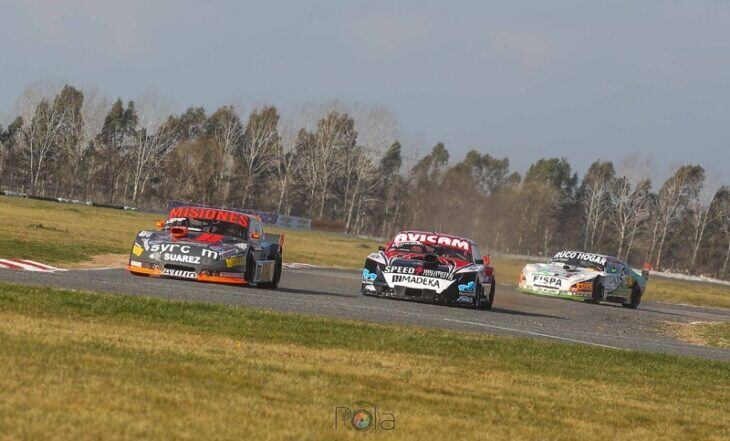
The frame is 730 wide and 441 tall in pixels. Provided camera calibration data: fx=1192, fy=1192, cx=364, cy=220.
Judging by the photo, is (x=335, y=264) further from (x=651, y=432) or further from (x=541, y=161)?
(x=541, y=161)

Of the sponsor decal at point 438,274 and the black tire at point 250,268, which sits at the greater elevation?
the sponsor decal at point 438,274

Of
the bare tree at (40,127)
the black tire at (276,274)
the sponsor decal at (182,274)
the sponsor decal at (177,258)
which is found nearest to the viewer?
the sponsor decal at (177,258)

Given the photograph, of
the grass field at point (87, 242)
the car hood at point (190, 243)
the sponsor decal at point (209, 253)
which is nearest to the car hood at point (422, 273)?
the car hood at point (190, 243)

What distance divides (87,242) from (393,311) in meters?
18.8

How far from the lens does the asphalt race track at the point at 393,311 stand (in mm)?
16828

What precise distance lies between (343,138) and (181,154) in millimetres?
14401

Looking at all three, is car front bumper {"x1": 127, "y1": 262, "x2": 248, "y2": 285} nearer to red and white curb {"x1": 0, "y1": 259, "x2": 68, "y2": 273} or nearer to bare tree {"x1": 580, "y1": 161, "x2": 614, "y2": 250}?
red and white curb {"x1": 0, "y1": 259, "x2": 68, "y2": 273}

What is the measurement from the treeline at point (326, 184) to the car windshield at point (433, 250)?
74.6m

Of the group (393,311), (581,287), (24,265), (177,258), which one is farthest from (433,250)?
(581,287)

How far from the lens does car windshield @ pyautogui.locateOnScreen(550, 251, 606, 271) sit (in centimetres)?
3022

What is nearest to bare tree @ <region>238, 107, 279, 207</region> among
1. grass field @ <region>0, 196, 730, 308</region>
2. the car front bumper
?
grass field @ <region>0, 196, 730, 308</region>

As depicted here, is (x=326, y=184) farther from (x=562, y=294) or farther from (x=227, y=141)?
(x=562, y=294)

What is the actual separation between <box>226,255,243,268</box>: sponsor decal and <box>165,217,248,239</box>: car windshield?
924 millimetres

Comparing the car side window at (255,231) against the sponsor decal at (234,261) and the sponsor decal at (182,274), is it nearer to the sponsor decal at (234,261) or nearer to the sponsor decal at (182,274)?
the sponsor decal at (234,261)
